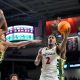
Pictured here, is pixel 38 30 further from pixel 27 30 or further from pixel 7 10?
pixel 7 10

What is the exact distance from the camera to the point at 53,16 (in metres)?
18.2

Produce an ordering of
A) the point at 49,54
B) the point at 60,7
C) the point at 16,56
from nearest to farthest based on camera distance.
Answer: the point at 49,54 → the point at 60,7 → the point at 16,56

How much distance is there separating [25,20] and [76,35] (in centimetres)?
375

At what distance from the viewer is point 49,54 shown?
5617mm

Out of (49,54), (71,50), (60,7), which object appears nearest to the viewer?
(49,54)

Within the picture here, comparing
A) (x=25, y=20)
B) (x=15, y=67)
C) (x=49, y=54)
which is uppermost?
(x=25, y=20)

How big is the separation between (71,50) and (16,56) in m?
3.88

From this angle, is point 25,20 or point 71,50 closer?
point 71,50

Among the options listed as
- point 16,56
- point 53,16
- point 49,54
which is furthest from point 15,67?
point 49,54

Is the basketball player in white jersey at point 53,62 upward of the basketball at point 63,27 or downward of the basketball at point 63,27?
downward

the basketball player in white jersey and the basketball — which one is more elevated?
the basketball

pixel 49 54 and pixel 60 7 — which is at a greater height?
pixel 60 7

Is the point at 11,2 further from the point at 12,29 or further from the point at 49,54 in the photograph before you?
the point at 49,54

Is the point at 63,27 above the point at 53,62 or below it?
above
